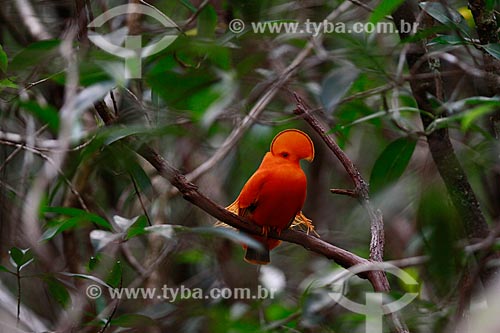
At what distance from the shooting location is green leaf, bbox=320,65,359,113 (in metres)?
1.10

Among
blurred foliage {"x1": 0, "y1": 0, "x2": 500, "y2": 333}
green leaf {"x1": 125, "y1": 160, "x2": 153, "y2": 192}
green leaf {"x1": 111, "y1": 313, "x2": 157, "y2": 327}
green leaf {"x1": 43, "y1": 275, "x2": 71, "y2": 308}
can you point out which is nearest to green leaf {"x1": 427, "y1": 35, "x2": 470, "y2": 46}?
blurred foliage {"x1": 0, "y1": 0, "x2": 500, "y2": 333}

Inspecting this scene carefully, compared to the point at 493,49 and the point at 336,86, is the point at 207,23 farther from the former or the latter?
the point at 493,49

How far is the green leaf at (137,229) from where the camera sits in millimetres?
975

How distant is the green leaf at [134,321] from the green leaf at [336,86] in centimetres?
46

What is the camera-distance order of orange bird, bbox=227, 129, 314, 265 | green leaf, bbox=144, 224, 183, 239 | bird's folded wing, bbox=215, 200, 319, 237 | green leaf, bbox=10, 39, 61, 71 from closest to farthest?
green leaf, bbox=144, 224, 183, 239, green leaf, bbox=10, 39, 61, 71, orange bird, bbox=227, 129, 314, 265, bird's folded wing, bbox=215, 200, 319, 237

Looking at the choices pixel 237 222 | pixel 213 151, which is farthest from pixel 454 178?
pixel 213 151

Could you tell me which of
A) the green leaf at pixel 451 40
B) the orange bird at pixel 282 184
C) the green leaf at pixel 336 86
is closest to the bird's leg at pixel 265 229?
the orange bird at pixel 282 184

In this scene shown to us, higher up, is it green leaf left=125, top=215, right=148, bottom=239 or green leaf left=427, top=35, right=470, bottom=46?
green leaf left=427, top=35, right=470, bottom=46

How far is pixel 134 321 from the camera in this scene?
1182 mm

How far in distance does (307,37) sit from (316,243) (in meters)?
0.51

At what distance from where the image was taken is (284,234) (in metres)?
1.20

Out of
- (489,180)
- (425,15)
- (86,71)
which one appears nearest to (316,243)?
(86,71)

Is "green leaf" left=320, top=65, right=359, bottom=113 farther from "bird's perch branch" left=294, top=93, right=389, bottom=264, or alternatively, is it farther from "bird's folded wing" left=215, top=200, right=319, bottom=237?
"bird's folded wing" left=215, top=200, right=319, bottom=237

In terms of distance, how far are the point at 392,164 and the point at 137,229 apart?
1.46ft
